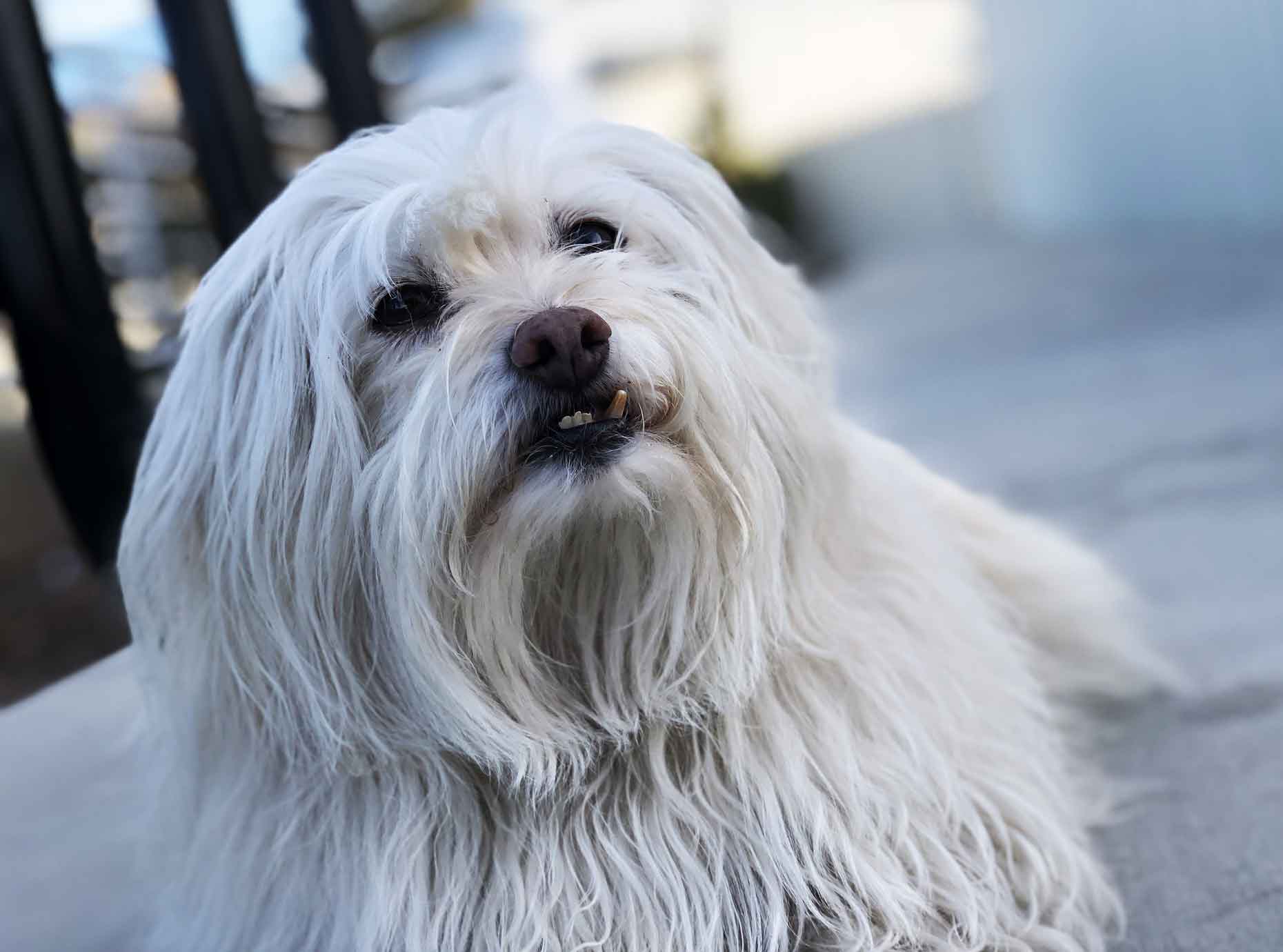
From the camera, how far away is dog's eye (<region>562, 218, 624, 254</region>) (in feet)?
3.74

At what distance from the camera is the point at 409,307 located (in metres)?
1.10

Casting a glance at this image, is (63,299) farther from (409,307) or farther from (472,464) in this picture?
(472,464)

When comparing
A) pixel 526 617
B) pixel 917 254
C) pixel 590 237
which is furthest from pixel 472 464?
pixel 917 254

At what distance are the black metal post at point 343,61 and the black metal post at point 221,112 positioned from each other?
0.29 metres

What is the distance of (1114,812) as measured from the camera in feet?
4.33

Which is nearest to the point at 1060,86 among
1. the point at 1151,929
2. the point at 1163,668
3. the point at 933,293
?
the point at 933,293

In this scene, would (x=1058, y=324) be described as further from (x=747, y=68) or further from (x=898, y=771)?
(x=747, y=68)

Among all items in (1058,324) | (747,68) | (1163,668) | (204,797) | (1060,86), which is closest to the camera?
(204,797)

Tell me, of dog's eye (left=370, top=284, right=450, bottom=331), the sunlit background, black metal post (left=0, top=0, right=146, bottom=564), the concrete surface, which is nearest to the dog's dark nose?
dog's eye (left=370, top=284, right=450, bottom=331)

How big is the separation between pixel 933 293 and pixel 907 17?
3.59 m

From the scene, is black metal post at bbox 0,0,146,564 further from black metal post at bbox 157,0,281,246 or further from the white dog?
the white dog

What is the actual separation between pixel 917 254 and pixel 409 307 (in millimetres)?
7077

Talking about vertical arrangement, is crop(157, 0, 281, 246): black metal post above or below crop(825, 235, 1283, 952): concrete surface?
above

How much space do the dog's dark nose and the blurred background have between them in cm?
43
